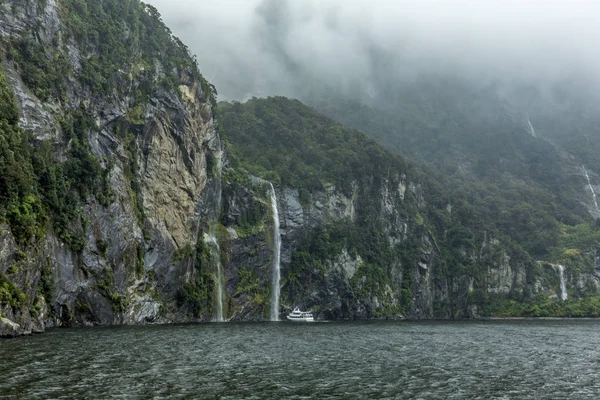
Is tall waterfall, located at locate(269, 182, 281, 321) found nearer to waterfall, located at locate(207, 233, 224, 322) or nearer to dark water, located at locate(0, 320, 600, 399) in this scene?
waterfall, located at locate(207, 233, 224, 322)

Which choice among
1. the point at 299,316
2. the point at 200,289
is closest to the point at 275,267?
the point at 299,316

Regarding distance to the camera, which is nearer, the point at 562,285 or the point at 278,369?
the point at 278,369

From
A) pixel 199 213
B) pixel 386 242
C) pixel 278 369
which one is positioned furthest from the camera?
pixel 386 242

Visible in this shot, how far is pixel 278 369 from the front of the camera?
100ft

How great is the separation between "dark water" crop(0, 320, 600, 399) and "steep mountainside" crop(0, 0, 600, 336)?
11.3 metres

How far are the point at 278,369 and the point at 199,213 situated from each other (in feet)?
195

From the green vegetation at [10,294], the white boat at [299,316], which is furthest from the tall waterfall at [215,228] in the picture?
the green vegetation at [10,294]

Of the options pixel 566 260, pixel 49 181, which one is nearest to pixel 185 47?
pixel 49 181

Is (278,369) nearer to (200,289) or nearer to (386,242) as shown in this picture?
(200,289)

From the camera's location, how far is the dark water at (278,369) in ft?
77.8

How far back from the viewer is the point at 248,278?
9575cm

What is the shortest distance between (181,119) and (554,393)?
2876 inches

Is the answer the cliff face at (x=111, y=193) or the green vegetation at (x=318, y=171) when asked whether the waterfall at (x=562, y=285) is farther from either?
the cliff face at (x=111, y=193)

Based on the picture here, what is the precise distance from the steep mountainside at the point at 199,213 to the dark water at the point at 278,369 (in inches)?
445
